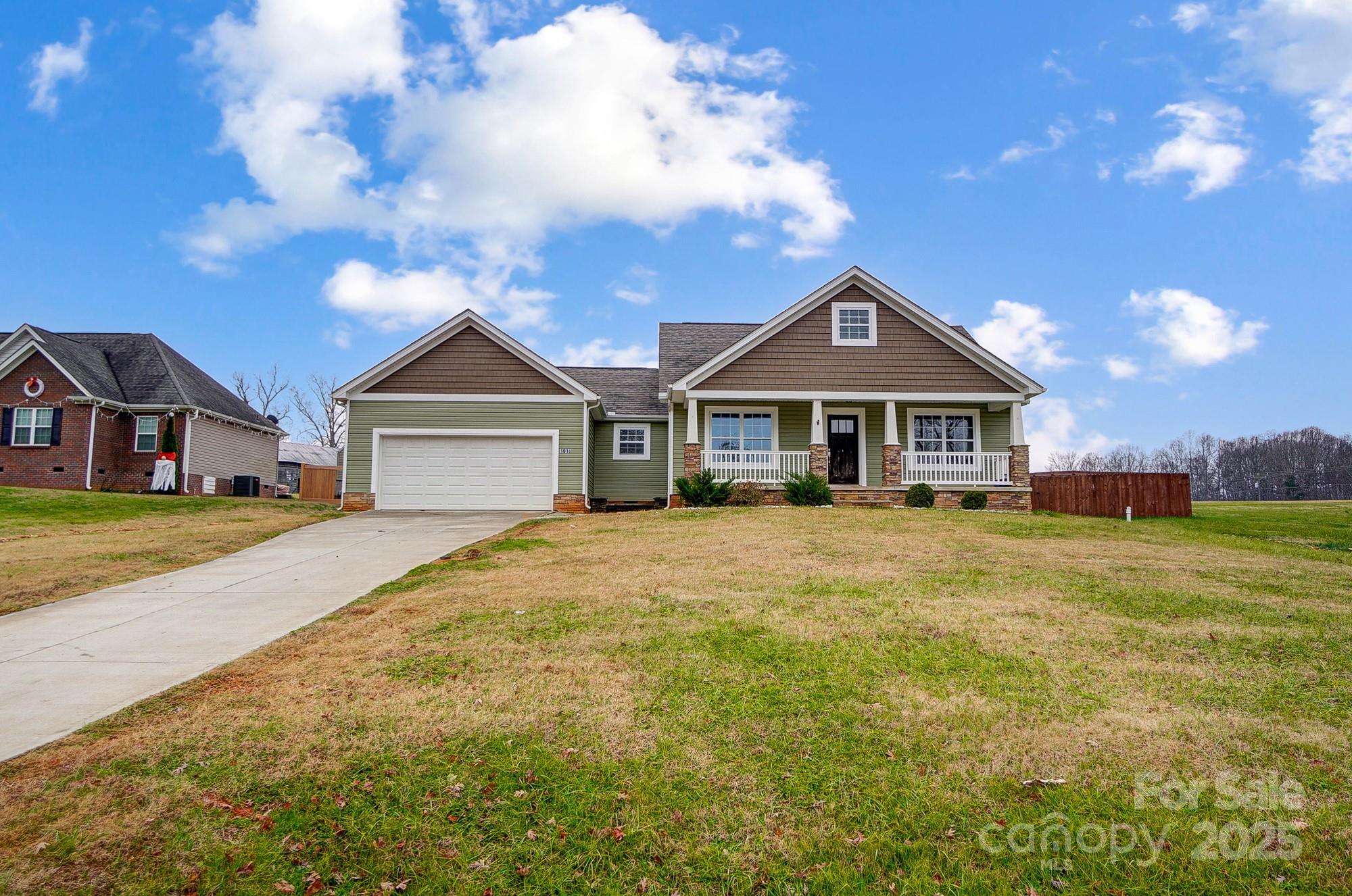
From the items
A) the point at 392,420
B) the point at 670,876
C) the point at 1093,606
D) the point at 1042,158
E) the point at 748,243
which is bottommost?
the point at 670,876

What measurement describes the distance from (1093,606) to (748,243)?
14.5 meters

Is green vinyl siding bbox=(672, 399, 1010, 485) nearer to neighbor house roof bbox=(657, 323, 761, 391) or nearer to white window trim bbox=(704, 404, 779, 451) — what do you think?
white window trim bbox=(704, 404, 779, 451)

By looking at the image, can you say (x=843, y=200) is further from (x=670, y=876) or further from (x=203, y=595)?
(x=670, y=876)

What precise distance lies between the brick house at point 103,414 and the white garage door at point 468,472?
10869 millimetres

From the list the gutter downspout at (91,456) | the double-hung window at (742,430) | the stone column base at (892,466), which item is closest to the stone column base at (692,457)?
the double-hung window at (742,430)

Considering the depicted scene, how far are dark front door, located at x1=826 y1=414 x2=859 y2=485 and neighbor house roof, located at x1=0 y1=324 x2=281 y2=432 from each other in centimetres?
2238

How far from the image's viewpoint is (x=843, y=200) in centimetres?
1992

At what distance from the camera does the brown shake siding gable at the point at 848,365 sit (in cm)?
2052

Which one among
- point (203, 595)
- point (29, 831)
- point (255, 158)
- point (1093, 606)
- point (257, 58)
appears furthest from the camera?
point (255, 158)

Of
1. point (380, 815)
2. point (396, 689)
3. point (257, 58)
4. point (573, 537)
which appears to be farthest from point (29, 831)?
point (257, 58)

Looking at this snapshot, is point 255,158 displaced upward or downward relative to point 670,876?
upward

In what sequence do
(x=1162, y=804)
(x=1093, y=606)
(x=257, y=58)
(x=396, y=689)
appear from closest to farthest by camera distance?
(x=1162, y=804) < (x=396, y=689) < (x=1093, y=606) < (x=257, y=58)

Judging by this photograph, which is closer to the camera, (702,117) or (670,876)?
(670,876)

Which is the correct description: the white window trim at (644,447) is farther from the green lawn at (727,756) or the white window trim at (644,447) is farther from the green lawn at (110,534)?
the green lawn at (727,756)
